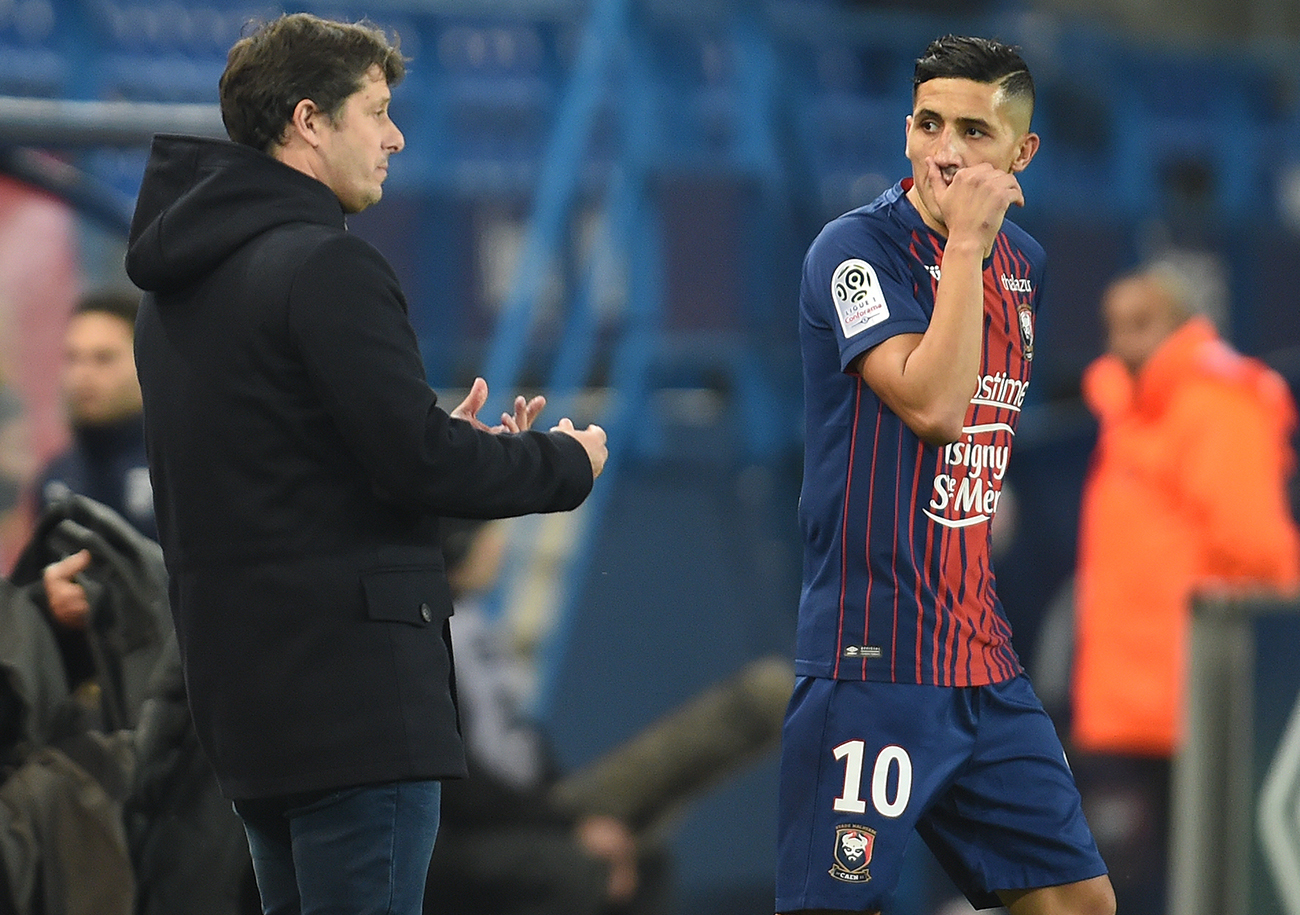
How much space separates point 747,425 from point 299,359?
5.61 metres

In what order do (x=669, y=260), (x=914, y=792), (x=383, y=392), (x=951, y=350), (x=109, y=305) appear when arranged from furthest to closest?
1. (x=669, y=260)
2. (x=109, y=305)
3. (x=914, y=792)
4. (x=951, y=350)
5. (x=383, y=392)

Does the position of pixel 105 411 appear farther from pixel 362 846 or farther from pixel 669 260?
pixel 669 260

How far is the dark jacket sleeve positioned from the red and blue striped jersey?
59cm

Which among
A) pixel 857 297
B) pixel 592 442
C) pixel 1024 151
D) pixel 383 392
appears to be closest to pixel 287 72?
pixel 383 392

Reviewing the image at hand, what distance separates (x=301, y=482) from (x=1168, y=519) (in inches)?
173

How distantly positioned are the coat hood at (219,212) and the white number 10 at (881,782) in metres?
1.09

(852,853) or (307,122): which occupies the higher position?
(307,122)

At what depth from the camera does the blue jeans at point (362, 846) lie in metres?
2.55

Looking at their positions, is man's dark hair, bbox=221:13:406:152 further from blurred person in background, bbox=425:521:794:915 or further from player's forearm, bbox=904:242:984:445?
blurred person in background, bbox=425:521:794:915

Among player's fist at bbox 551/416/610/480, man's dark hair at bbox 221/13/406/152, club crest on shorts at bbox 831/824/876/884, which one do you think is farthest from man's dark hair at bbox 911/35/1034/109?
club crest on shorts at bbox 831/824/876/884

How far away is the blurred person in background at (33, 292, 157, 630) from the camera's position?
4805mm

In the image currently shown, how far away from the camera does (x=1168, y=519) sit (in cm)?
641

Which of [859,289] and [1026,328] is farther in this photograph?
[1026,328]

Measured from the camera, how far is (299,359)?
8.39 ft
